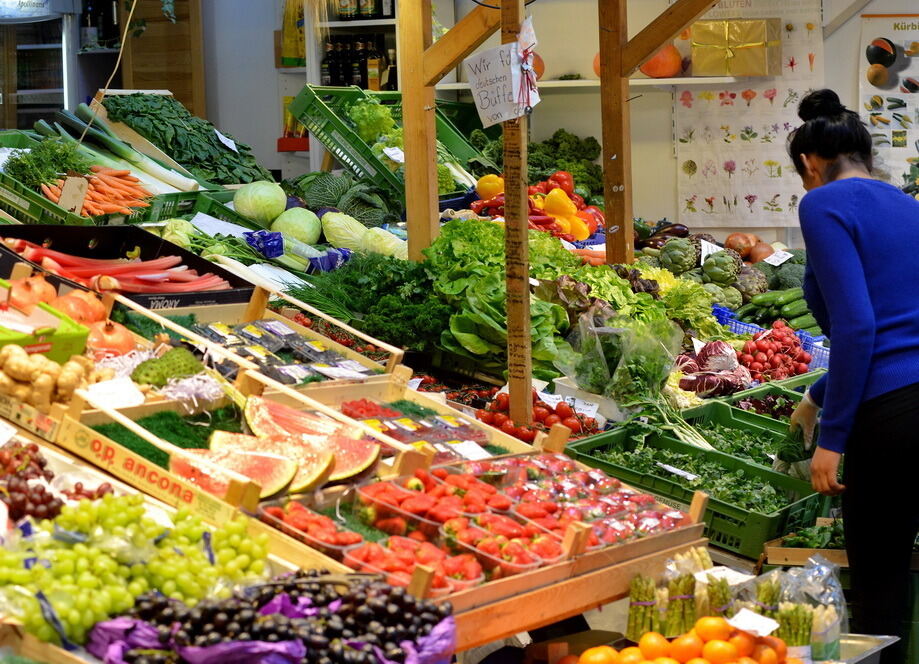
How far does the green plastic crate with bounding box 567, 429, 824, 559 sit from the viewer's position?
11.7 ft

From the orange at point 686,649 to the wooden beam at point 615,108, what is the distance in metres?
3.52

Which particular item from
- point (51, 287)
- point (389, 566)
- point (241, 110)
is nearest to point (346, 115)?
point (241, 110)

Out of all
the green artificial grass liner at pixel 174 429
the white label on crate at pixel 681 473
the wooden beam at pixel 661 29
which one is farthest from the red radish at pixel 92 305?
the wooden beam at pixel 661 29

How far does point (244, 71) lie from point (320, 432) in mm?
7922

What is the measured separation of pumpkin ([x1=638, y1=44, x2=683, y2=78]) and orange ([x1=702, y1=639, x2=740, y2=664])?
674 centimetres

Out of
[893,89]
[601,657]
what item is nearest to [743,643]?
[601,657]

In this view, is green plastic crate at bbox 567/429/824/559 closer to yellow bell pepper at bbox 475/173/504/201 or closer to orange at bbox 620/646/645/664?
orange at bbox 620/646/645/664

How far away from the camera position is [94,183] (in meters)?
5.89

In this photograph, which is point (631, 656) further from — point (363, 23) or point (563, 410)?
point (363, 23)

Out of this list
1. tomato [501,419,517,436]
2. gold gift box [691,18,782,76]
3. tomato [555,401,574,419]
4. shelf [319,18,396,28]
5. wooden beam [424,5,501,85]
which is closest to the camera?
tomato [501,419,517,436]

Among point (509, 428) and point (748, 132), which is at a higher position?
point (748, 132)

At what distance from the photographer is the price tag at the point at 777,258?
7.22 m

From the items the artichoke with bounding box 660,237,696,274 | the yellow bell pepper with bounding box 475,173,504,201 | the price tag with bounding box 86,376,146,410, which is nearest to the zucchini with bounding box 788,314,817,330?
the artichoke with bounding box 660,237,696,274

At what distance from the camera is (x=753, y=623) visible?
8.68 feet
